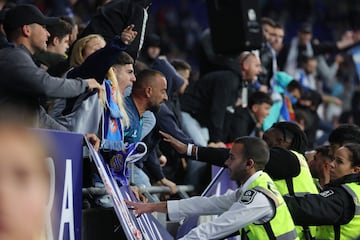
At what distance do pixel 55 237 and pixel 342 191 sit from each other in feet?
7.99

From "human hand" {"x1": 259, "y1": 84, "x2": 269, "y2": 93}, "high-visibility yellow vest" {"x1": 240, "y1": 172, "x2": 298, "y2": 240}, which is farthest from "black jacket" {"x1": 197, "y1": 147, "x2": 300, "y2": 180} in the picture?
"human hand" {"x1": 259, "y1": 84, "x2": 269, "y2": 93}

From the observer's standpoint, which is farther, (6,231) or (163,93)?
(163,93)

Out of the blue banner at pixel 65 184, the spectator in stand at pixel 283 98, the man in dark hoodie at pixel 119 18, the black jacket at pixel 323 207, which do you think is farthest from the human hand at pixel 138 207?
the spectator in stand at pixel 283 98

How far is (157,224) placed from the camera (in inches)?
264

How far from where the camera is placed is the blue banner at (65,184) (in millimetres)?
5293

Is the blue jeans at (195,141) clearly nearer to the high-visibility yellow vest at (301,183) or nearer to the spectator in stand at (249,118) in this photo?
the spectator in stand at (249,118)

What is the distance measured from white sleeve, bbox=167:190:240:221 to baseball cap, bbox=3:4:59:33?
5.28 ft

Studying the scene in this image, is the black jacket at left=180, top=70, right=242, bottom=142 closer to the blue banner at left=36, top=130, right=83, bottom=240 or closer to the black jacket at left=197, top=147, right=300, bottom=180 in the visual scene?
the black jacket at left=197, top=147, right=300, bottom=180

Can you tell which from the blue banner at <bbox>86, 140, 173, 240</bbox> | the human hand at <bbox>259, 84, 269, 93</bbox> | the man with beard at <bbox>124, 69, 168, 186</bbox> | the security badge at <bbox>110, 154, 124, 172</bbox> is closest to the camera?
the blue banner at <bbox>86, 140, 173, 240</bbox>

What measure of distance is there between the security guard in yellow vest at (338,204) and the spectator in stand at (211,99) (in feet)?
9.96

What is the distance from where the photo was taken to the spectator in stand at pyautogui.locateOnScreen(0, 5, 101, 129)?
5.23 metres

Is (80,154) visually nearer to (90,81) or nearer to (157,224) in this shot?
(90,81)

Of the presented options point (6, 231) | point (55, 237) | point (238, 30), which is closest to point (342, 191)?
point (55, 237)

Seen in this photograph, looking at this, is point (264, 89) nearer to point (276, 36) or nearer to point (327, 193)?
point (276, 36)
